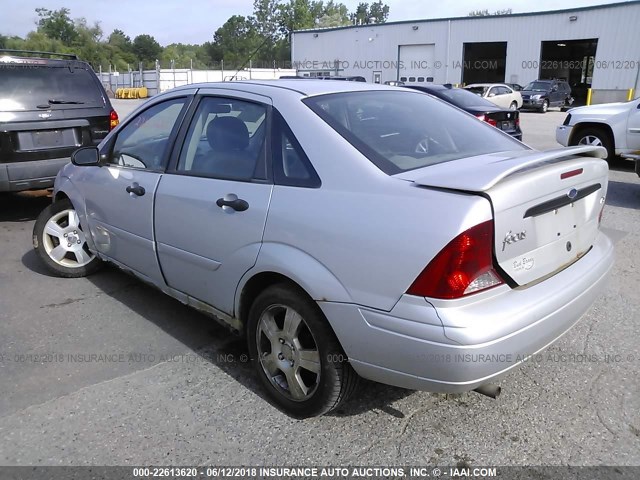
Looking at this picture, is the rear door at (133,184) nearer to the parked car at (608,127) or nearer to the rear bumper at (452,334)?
the rear bumper at (452,334)

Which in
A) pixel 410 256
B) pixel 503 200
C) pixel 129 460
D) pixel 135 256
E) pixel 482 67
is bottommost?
pixel 129 460

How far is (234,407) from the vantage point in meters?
2.99

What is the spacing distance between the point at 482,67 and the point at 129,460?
154 ft

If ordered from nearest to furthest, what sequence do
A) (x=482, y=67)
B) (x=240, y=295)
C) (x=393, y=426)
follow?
(x=393, y=426) < (x=240, y=295) < (x=482, y=67)

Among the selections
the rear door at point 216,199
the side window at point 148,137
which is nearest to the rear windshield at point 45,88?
the side window at point 148,137

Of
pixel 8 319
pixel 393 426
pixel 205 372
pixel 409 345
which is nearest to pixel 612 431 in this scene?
pixel 393 426

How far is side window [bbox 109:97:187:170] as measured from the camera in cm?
367

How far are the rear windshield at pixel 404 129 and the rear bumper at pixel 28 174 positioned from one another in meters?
4.48

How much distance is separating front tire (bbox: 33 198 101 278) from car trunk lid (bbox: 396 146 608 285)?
342 cm

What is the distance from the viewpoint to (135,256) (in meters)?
3.88

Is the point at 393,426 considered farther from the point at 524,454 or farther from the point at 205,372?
the point at 205,372

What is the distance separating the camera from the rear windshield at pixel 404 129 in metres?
2.73

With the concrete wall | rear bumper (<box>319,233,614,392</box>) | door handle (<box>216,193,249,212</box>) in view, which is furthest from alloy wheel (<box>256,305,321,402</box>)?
the concrete wall

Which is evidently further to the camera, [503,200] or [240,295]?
[240,295]
